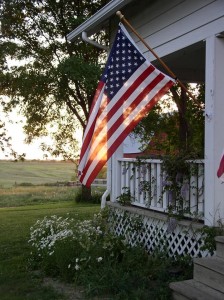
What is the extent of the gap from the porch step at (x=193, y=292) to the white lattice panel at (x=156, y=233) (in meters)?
0.78

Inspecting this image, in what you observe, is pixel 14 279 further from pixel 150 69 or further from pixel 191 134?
pixel 191 134

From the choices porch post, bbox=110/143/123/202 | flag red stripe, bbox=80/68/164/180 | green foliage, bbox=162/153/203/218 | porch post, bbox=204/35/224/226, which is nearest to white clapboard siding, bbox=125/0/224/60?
porch post, bbox=204/35/224/226

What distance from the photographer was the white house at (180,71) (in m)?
5.00

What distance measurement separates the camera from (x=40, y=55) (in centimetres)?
1638

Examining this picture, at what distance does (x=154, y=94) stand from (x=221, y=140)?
967 millimetres

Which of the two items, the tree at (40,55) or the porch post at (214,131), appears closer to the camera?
the porch post at (214,131)

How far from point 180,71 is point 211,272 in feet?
15.5

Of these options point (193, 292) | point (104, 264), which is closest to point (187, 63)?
point (104, 264)

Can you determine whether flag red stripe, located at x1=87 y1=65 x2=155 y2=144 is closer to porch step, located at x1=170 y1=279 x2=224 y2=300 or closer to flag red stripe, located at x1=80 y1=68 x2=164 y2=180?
flag red stripe, located at x1=80 y1=68 x2=164 y2=180

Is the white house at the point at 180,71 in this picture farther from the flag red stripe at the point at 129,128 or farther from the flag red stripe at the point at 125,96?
the flag red stripe at the point at 125,96

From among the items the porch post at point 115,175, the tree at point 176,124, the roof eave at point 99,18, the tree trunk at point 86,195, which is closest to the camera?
the roof eave at point 99,18

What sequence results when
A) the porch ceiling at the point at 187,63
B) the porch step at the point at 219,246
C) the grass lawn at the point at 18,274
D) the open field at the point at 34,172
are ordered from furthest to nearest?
the open field at the point at 34,172, the porch ceiling at the point at 187,63, the grass lawn at the point at 18,274, the porch step at the point at 219,246

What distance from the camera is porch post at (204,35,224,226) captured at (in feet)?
16.3

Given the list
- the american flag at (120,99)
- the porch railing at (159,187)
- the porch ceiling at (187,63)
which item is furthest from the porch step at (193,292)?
the porch ceiling at (187,63)
